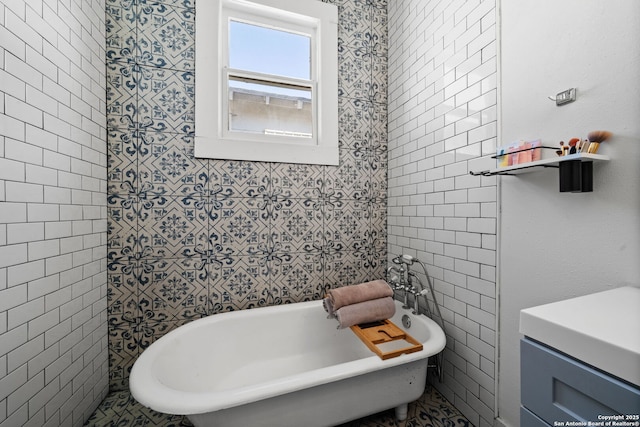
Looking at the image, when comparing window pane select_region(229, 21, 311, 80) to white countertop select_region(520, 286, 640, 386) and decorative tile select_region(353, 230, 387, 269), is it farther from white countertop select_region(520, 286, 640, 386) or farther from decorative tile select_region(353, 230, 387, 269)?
white countertop select_region(520, 286, 640, 386)

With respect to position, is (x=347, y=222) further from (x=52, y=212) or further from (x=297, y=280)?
(x=52, y=212)

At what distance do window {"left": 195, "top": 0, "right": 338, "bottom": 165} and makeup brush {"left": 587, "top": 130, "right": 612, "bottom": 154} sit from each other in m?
1.36

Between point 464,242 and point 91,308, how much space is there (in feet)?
6.78

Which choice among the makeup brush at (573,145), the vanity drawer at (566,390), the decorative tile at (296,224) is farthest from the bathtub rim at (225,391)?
the makeup brush at (573,145)

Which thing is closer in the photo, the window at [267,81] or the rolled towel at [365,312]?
the rolled towel at [365,312]

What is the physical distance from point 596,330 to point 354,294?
1123mm

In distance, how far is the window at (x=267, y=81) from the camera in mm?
1726

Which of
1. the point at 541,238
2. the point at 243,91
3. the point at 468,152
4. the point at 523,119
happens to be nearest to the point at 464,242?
the point at 541,238

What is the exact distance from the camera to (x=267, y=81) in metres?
1.95

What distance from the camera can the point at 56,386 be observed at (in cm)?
118

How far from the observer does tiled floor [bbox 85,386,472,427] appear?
1353 mm

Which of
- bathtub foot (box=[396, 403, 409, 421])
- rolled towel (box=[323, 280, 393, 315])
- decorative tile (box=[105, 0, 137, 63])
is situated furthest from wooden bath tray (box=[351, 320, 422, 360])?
decorative tile (box=[105, 0, 137, 63])

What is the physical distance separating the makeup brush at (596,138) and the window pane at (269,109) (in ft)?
5.10

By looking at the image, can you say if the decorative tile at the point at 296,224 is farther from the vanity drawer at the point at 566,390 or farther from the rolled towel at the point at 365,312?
the vanity drawer at the point at 566,390
